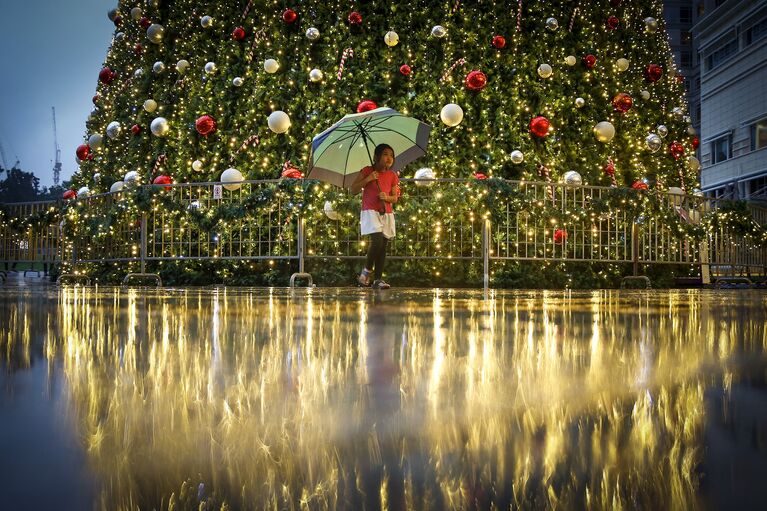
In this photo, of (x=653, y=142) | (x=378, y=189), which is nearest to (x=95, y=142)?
(x=378, y=189)

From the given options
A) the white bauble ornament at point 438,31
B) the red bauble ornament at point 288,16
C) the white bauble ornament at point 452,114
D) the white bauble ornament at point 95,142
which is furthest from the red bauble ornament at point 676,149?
the white bauble ornament at point 95,142

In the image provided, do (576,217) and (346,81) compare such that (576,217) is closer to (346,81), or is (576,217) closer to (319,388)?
(346,81)

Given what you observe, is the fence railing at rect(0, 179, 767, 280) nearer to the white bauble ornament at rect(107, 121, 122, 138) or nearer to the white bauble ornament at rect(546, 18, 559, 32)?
the white bauble ornament at rect(107, 121, 122, 138)

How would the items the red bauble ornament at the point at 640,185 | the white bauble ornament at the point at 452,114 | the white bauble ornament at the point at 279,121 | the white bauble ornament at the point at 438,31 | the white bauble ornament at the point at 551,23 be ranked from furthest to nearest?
the white bauble ornament at the point at 551,23 < the red bauble ornament at the point at 640,185 < the white bauble ornament at the point at 438,31 < the white bauble ornament at the point at 279,121 < the white bauble ornament at the point at 452,114

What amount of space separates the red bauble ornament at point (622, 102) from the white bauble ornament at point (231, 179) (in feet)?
25.0

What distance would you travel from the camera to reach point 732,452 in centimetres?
44

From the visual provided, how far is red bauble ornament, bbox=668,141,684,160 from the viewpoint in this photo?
13.0 metres

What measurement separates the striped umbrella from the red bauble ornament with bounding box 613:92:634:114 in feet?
16.9

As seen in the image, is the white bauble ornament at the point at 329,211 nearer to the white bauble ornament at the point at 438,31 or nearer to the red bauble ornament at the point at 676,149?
the white bauble ornament at the point at 438,31

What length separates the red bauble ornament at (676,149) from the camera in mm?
13047

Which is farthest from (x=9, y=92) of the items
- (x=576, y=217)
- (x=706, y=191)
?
(x=576, y=217)

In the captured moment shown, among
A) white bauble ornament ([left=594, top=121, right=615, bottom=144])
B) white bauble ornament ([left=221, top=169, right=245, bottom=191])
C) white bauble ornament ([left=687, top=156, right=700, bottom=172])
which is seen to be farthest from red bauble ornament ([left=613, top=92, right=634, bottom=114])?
white bauble ornament ([left=221, top=169, right=245, bottom=191])

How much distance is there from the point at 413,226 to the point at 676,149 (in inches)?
279

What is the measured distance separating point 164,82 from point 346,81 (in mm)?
4486
